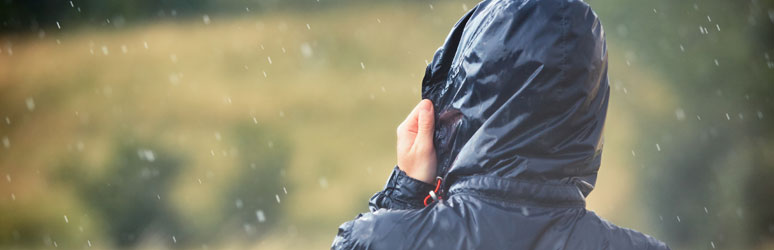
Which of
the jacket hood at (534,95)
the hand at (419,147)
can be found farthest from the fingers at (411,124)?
the jacket hood at (534,95)

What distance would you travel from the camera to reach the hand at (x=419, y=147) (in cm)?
128

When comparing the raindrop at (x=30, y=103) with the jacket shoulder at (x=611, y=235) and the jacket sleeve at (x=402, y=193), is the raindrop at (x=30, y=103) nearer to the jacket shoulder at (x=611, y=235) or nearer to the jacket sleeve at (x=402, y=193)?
the jacket sleeve at (x=402, y=193)

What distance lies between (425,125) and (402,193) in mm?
129

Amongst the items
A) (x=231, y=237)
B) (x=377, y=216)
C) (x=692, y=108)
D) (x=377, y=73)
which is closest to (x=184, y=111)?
(x=231, y=237)

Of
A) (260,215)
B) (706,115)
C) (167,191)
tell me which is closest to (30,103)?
→ (167,191)

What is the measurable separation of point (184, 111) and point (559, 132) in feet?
31.9

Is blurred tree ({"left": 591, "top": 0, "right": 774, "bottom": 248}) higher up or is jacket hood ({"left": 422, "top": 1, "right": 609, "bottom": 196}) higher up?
jacket hood ({"left": 422, "top": 1, "right": 609, "bottom": 196})

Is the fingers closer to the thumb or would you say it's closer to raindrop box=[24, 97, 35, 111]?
the thumb

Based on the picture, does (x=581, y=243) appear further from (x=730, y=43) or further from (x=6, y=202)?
(x=6, y=202)

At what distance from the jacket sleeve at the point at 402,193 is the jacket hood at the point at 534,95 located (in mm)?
56

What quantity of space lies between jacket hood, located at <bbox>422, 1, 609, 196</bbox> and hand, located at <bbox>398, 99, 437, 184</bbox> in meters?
0.05

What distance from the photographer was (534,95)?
1.17 metres

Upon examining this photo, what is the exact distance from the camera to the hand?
1.28 meters

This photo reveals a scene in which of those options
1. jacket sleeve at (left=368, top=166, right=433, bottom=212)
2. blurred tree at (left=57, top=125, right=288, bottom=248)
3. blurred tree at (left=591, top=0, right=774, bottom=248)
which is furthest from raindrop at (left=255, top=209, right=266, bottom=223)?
jacket sleeve at (left=368, top=166, right=433, bottom=212)
